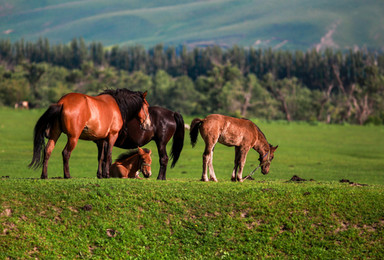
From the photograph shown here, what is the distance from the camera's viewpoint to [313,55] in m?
160

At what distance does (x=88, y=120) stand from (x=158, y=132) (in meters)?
2.54

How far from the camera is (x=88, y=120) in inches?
514

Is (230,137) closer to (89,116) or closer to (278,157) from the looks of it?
(89,116)

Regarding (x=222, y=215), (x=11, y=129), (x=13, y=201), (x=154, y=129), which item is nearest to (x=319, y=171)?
(x=154, y=129)

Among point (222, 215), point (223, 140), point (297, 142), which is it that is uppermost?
point (223, 140)

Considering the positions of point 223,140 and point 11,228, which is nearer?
point 11,228

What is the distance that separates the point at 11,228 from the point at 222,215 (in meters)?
4.06

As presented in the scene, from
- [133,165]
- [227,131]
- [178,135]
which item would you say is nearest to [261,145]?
[227,131]

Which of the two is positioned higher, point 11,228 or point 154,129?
point 154,129

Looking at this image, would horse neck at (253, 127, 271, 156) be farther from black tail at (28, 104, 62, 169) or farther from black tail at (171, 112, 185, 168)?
black tail at (28, 104, 62, 169)

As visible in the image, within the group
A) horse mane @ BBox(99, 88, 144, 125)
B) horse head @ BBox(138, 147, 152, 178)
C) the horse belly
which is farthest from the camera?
horse head @ BBox(138, 147, 152, 178)

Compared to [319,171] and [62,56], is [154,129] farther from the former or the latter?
[62,56]

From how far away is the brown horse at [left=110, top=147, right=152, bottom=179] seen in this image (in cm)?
1543

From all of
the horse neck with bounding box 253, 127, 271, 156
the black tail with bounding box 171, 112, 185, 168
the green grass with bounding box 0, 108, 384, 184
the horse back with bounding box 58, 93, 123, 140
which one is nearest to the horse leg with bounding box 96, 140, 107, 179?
the horse back with bounding box 58, 93, 123, 140
